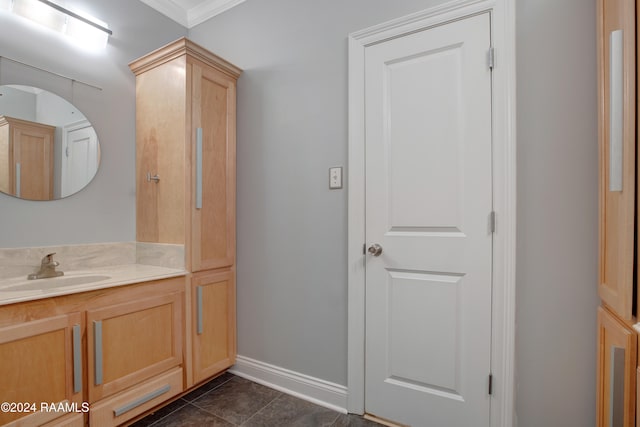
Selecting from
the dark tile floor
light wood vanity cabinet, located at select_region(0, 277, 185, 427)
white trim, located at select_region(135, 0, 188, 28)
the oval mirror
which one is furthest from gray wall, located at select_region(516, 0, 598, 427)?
the oval mirror

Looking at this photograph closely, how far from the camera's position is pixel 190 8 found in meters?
2.34

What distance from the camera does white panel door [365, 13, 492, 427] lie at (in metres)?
1.38

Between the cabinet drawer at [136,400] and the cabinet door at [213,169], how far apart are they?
24.1 inches

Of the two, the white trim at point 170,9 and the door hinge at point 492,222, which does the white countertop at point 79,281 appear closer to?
the door hinge at point 492,222

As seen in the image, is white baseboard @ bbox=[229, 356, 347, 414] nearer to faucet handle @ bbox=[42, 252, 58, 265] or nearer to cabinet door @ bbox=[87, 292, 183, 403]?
cabinet door @ bbox=[87, 292, 183, 403]

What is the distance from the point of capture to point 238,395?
72.3 inches

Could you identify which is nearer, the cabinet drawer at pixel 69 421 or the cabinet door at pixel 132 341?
the cabinet drawer at pixel 69 421

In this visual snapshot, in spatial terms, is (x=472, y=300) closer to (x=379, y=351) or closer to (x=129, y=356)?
(x=379, y=351)

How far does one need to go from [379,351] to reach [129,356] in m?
1.28

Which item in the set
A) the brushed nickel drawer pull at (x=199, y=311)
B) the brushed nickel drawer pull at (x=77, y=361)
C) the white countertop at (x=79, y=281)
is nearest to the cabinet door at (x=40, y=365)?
the brushed nickel drawer pull at (x=77, y=361)

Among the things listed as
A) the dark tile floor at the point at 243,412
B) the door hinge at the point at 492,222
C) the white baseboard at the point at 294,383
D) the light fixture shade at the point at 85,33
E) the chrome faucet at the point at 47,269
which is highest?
the light fixture shade at the point at 85,33

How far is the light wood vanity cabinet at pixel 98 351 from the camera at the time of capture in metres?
1.17

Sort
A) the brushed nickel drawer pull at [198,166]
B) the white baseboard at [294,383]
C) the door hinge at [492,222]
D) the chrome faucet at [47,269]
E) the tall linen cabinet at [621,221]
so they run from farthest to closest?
the brushed nickel drawer pull at [198,166] → the white baseboard at [294,383] → the chrome faucet at [47,269] → the door hinge at [492,222] → the tall linen cabinet at [621,221]

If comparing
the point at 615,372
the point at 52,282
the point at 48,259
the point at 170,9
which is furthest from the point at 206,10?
the point at 615,372
